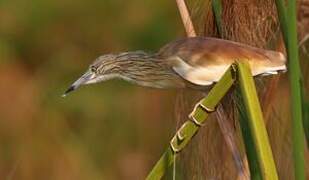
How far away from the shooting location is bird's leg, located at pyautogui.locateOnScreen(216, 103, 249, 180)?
131 centimetres

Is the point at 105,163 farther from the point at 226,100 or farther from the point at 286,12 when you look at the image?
the point at 286,12

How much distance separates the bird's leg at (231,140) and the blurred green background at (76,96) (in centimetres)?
102

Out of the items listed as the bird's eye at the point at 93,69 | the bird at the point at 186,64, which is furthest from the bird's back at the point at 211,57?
the bird's eye at the point at 93,69

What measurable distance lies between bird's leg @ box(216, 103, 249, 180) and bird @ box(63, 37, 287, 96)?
0.06m

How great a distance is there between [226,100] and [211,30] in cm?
11

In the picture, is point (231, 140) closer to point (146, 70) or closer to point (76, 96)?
point (146, 70)

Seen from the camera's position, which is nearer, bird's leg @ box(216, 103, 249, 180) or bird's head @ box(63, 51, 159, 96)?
bird's leg @ box(216, 103, 249, 180)

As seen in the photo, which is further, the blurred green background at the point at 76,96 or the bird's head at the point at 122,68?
the blurred green background at the point at 76,96

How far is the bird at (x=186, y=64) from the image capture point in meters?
1.31

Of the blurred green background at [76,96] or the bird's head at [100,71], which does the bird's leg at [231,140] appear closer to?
the bird's head at [100,71]

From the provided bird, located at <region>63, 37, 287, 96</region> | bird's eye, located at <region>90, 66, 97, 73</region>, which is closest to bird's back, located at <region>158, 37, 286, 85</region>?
bird, located at <region>63, 37, 287, 96</region>

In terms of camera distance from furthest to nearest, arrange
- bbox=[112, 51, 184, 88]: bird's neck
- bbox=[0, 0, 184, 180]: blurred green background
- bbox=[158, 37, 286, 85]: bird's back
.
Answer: bbox=[0, 0, 184, 180]: blurred green background → bbox=[112, 51, 184, 88]: bird's neck → bbox=[158, 37, 286, 85]: bird's back

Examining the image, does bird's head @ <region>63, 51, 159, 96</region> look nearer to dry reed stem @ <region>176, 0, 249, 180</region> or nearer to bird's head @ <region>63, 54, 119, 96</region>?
bird's head @ <region>63, 54, 119, 96</region>

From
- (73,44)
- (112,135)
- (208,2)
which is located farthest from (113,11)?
(208,2)
